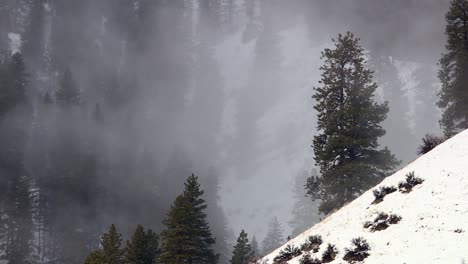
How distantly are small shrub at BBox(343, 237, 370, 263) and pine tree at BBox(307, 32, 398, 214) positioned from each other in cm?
1646

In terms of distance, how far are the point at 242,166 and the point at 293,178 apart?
23197mm

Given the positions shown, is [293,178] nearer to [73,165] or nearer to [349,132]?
[73,165]

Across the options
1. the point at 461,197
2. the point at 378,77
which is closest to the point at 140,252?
the point at 461,197

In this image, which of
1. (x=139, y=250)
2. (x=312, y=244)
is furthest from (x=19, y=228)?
(x=312, y=244)

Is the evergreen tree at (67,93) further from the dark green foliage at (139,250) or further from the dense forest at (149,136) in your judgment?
the dark green foliage at (139,250)

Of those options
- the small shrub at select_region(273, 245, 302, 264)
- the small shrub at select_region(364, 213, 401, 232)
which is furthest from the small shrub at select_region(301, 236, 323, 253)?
the small shrub at select_region(364, 213, 401, 232)

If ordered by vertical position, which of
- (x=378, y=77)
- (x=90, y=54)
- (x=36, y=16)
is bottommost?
(x=378, y=77)

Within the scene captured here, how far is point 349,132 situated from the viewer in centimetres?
2995

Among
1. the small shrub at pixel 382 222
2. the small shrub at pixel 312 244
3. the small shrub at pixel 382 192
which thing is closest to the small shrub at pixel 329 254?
the small shrub at pixel 312 244

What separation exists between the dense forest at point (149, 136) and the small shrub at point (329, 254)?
631 inches

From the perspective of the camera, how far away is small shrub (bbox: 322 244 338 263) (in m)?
13.2

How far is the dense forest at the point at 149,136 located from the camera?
3909cm

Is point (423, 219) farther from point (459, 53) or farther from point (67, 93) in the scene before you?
point (67, 93)

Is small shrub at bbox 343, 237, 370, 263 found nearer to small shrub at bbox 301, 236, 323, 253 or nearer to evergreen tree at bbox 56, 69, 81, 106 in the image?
small shrub at bbox 301, 236, 323, 253
